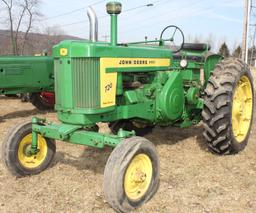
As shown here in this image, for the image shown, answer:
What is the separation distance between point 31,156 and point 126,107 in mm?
1291

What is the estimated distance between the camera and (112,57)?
3.95 m

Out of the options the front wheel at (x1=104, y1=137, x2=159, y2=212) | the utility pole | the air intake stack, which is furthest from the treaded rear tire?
the utility pole

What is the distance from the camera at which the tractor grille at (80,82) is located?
3.70 metres

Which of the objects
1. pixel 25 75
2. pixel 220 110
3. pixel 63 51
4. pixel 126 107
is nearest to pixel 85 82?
pixel 63 51

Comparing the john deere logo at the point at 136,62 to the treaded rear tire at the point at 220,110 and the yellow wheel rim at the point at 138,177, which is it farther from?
the yellow wheel rim at the point at 138,177

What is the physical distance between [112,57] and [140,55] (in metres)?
0.56

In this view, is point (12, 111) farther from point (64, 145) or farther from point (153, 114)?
point (153, 114)

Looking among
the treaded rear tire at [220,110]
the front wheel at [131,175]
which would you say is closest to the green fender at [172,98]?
the treaded rear tire at [220,110]

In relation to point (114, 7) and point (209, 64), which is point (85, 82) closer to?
point (114, 7)

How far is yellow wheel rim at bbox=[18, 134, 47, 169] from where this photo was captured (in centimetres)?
436

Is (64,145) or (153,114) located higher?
(153,114)

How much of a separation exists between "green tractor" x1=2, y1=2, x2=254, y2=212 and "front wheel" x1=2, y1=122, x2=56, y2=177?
0.01 m

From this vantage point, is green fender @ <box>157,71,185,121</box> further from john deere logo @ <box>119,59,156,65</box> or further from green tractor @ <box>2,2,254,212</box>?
john deere logo @ <box>119,59,156,65</box>

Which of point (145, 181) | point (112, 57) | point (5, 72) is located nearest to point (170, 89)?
point (112, 57)
